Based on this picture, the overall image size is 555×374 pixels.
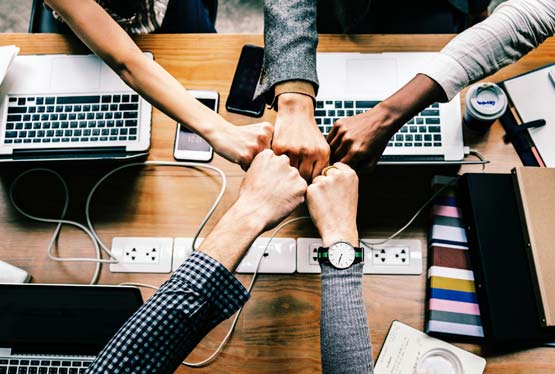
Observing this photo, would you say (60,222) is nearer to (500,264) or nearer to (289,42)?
(289,42)

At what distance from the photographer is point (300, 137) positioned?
0.94 meters

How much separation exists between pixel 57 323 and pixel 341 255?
1.81 feet

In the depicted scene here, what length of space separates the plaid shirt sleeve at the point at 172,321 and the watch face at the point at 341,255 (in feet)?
0.55

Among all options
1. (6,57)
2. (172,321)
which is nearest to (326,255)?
(172,321)

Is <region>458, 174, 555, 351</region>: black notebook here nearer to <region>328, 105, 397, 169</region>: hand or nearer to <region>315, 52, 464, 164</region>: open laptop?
<region>315, 52, 464, 164</region>: open laptop

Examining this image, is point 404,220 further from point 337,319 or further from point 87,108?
point 87,108

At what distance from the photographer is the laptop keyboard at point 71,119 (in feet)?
3.33

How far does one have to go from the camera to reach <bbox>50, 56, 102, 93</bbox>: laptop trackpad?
1047 mm

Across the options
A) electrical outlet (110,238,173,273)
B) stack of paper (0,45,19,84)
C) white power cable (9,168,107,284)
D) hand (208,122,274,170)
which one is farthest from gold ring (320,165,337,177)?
stack of paper (0,45,19,84)

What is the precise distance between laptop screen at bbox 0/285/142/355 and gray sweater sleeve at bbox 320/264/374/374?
34 centimetres

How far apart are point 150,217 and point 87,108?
10.8 inches

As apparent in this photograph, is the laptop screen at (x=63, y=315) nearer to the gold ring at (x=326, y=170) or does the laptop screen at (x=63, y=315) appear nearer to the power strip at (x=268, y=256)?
the power strip at (x=268, y=256)

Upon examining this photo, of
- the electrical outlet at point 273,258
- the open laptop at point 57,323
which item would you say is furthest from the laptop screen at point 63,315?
the electrical outlet at point 273,258

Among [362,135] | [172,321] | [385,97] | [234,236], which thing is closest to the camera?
[172,321]
